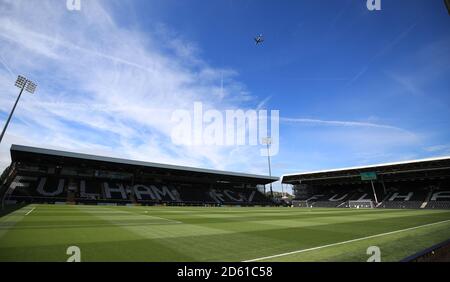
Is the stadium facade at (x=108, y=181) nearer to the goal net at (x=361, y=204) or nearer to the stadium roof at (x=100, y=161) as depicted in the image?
the stadium roof at (x=100, y=161)

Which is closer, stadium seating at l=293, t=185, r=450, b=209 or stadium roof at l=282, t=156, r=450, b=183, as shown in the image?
stadium roof at l=282, t=156, r=450, b=183

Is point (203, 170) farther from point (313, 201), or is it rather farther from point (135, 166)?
point (313, 201)

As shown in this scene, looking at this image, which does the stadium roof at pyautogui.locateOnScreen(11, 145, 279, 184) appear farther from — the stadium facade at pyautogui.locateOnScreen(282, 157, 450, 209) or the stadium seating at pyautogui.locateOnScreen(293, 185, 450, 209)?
the stadium seating at pyautogui.locateOnScreen(293, 185, 450, 209)

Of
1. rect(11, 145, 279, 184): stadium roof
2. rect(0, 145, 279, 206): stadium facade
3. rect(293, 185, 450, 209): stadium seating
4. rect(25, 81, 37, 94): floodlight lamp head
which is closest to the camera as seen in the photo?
rect(25, 81, 37, 94): floodlight lamp head

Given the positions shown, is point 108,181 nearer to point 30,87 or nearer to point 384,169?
point 30,87

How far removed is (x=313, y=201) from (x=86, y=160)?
2275 inches

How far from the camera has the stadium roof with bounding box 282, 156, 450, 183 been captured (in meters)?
46.2

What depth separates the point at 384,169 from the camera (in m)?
54.4

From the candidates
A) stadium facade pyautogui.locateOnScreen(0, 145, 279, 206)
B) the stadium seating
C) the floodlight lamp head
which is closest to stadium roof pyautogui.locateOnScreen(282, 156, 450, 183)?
the stadium seating

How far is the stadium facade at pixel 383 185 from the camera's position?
4917 centimetres

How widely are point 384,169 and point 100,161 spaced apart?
60.2m

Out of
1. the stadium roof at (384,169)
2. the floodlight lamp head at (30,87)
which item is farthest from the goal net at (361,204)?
the floodlight lamp head at (30,87)

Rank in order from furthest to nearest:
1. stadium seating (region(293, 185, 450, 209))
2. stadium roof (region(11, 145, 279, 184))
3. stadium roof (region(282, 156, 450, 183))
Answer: stadium seating (region(293, 185, 450, 209)) → stadium roof (region(282, 156, 450, 183)) → stadium roof (region(11, 145, 279, 184))
